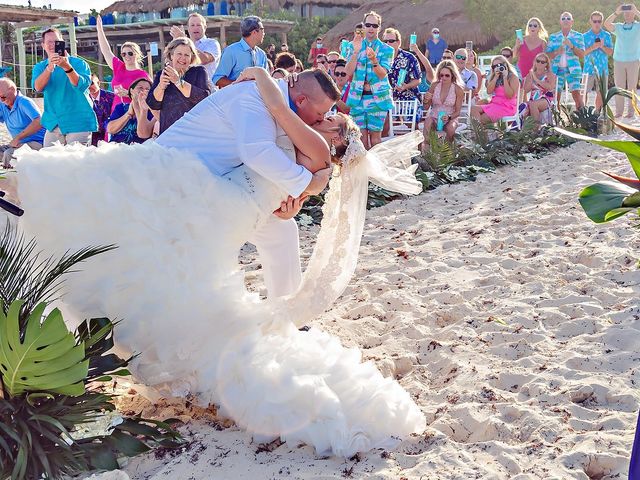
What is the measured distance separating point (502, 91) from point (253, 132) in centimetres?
921

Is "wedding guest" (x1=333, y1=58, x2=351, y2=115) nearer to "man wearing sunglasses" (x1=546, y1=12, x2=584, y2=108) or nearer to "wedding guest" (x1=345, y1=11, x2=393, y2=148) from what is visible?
"wedding guest" (x1=345, y1=11, x2=393, y2=148)

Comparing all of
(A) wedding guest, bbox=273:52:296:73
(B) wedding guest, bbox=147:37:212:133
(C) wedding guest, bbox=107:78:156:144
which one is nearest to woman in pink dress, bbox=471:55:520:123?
(A) wedding guest, bbox=273:52:296:73

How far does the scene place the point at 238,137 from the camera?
12.1ft

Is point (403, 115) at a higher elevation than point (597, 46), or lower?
lower

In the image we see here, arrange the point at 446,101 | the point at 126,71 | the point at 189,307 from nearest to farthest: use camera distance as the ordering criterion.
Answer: the point at 189,307, the point at 126,71, the point at 446,101

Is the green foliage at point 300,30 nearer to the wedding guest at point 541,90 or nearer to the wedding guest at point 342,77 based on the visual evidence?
the wedding guest at point 541,90

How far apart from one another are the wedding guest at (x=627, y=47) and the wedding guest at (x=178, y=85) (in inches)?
358

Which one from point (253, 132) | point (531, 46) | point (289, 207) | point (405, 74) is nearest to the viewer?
point (253, 132)

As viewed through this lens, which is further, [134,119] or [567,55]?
[567,55]

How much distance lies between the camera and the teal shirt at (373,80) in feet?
31.9

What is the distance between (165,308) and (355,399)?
93 cm

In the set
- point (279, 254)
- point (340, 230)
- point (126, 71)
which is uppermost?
point (126, 71)

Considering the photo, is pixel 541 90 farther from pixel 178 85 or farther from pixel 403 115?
pixel 178 85

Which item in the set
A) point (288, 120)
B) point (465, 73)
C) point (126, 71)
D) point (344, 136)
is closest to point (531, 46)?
point (465, 73)
